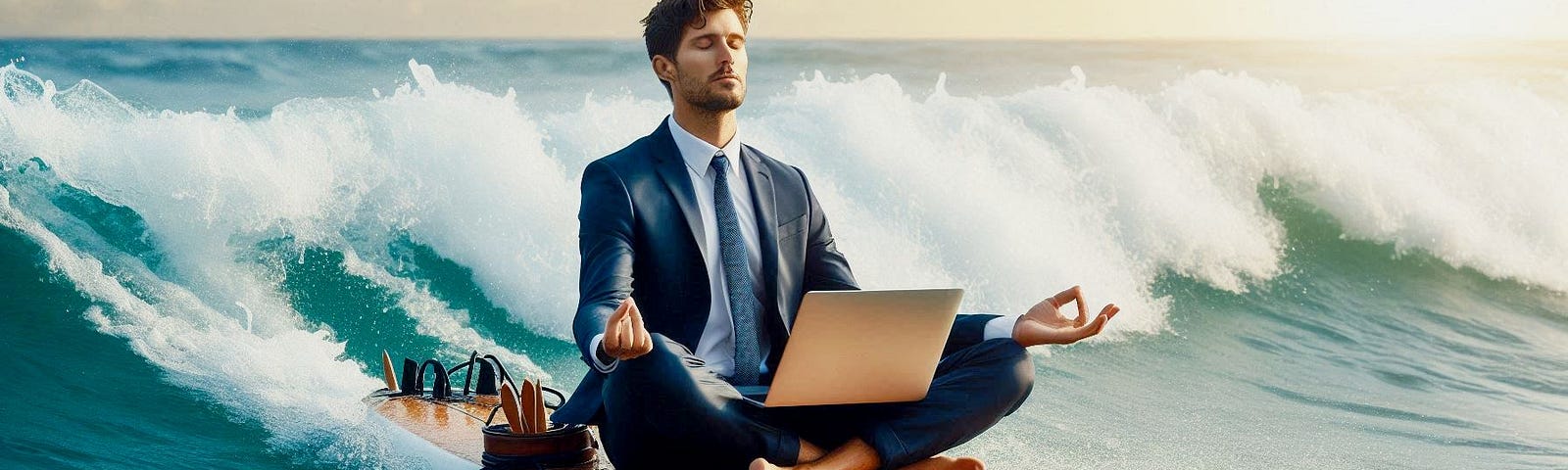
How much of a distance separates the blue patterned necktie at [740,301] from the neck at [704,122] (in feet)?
0.46

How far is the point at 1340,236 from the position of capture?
28.1 feet

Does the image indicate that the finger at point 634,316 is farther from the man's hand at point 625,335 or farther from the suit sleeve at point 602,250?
the suit sleeve at point 602,250

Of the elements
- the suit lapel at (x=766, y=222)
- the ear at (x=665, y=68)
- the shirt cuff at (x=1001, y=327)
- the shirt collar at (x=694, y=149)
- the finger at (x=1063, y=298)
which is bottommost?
the shirt cuff at (x=1001, y=327)

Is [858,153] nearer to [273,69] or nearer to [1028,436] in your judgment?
[1028,436]

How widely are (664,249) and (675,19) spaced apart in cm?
38

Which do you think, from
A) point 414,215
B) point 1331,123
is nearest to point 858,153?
point 414,215

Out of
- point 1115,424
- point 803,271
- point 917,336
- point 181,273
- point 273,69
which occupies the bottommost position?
point 1115,424

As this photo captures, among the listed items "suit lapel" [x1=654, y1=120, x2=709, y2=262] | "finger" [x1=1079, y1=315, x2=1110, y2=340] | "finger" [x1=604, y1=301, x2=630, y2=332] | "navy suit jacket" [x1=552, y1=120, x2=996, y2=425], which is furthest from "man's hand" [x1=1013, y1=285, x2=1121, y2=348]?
"finger" [x1=604, y1=301, x2=630, y2=332]

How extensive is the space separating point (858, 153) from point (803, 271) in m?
5.41

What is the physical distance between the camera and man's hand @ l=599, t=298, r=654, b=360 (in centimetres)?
193

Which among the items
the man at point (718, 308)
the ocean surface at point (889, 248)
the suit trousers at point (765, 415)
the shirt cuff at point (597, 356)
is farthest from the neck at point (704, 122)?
the ocean surface at point (889, 248)

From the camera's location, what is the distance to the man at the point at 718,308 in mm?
2143

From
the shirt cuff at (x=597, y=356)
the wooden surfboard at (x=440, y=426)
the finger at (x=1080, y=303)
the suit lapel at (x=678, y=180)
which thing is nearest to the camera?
the shirt cuff at (x=597, y=356)

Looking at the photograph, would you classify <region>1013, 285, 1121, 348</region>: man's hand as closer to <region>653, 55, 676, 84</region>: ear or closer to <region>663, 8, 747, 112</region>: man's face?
<region>663, 8, 747, 112</region>: man's face
